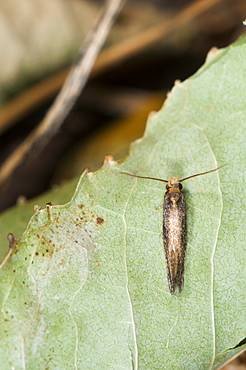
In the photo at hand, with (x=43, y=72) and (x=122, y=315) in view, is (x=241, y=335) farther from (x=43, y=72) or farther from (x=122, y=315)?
(x=43, y=72)

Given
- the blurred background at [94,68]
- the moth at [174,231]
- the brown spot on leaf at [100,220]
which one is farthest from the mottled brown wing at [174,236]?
the blurred background at [94,68]

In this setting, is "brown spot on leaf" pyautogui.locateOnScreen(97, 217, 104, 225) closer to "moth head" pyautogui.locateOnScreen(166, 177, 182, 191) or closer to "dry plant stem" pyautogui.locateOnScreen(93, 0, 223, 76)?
"moth head" pyautogui.locateOnScreen(166, 177, 182, 191)

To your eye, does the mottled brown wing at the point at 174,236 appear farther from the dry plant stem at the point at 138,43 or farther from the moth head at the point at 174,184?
the dry plant stem at the point at 138,43

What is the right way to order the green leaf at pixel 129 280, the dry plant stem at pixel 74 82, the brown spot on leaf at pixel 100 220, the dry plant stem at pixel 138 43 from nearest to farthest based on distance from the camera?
the green leaf at pixel 129 280 < the brown spot on leaf at pixel 100 220 < the dry plant stem at pixel 74 82 < the dry plant stem at pixel 138 43

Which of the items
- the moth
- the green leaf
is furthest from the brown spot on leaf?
the moth

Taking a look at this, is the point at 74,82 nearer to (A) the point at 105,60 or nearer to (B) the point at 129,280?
(A) the point at 105,60

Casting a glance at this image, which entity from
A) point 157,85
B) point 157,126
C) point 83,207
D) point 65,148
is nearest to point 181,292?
point 83,207

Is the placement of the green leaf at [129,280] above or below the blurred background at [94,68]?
below
